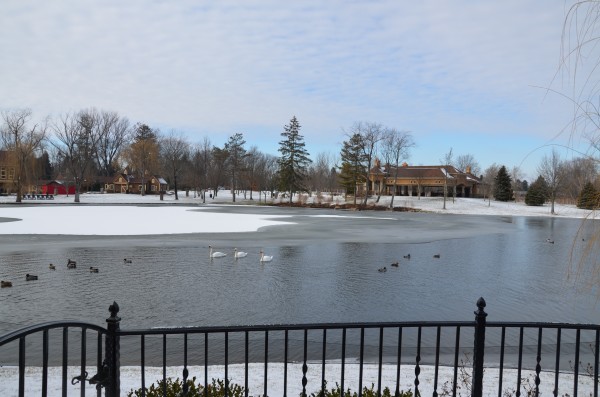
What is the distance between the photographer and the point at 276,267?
1702cm

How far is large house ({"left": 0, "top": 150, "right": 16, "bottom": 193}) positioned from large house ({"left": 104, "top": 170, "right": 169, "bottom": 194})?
19578mm

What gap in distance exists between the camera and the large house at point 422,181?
87.4 m

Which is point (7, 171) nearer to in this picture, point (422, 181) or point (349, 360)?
point (422, 181)

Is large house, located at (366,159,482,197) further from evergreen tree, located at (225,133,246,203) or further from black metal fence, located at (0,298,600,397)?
black metal fence, located at (0,298,600,397)

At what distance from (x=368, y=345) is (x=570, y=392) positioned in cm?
368

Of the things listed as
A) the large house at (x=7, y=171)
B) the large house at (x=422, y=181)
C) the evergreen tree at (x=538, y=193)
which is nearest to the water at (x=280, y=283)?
the large house at (x=7, y=171)

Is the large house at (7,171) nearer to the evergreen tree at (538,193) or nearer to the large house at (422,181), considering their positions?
the large house at (422,181)

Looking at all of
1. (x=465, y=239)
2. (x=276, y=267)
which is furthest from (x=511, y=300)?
(x=465, y=239)

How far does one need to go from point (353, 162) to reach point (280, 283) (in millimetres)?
63832

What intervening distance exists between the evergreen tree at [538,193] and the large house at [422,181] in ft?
48.4

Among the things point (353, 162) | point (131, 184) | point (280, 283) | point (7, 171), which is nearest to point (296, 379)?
point (280, 283)

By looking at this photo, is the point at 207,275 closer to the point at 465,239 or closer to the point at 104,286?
the point at 104,286

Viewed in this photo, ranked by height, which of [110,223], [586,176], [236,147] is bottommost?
[110,223]

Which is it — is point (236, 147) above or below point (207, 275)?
above
